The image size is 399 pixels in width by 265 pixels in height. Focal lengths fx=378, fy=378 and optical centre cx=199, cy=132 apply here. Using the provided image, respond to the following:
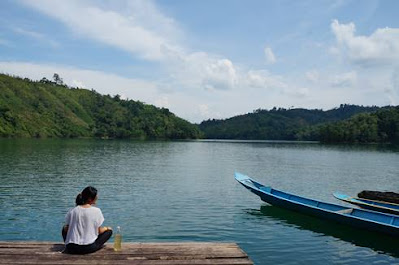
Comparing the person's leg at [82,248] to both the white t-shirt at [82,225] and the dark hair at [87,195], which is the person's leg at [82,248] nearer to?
the white t-shirt at [82,225]

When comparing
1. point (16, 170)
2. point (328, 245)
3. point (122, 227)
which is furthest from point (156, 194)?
point (16, 170)

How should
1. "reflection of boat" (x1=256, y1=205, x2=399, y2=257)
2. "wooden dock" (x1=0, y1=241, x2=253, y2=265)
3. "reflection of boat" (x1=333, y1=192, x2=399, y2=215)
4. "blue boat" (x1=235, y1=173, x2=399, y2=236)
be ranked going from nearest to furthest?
1. "wooden dock" (x1=0, y1=241, x2=253, y2=265)
2. "reflection of boat" (x1=256, y1=205, x2=399, y2=257)
3. "blue boat" (x1=235, y1=173, x2=399, y2=236)
4. "reflection of boat" (x1=333, y1=192, x2=399, y2=215)

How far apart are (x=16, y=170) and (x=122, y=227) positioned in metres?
27.6

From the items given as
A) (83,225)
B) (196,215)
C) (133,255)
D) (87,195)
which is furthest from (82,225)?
(196,215)

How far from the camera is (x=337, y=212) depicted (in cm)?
2069

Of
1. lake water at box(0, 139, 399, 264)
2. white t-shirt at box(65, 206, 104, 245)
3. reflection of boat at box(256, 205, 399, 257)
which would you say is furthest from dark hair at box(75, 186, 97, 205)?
reflection of boat at box(256, 205, 399, 257)

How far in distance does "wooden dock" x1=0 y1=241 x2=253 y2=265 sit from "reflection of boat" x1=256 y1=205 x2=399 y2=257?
11044mm

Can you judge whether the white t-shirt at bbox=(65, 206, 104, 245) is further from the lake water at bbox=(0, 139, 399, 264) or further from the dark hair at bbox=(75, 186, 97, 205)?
the lake water at bbox=(0, 139, 399, 264)

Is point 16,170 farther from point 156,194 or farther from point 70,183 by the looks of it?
point 156,194

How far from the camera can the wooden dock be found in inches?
355

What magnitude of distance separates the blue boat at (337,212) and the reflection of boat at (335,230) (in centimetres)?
39

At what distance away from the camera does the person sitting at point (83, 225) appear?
9484 millimetres

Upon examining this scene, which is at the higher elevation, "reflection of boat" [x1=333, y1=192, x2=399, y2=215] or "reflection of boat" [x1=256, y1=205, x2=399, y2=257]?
"reflection of boat" [x1=333, y1=192, x2=399, y2=215]

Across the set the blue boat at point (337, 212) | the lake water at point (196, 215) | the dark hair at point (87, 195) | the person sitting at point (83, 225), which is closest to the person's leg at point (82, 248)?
the person sitting at point (83, 225)
